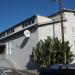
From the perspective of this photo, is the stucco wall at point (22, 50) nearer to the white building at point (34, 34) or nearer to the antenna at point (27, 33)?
the white building at point (34, 34)

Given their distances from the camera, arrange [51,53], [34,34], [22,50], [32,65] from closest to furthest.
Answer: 1. [51,53]
2. [32,65]
3. [34,34]
4. [22,50]

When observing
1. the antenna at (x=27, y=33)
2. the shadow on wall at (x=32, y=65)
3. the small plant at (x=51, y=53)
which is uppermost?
the antenna at (x=27, y=33)

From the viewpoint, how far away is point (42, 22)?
98.6 feet

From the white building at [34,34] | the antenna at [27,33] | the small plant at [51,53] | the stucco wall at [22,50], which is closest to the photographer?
the small plant at [51,53]

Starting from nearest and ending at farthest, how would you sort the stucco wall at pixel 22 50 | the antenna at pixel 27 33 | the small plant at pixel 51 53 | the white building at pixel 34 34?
the small plant at pixel 51 53
the white building at pixel 34 34
the antenna at pixel 27 33
the stucco wall at pixel 22 50

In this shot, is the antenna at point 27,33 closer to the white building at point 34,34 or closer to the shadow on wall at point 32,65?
the white building at point 34,34

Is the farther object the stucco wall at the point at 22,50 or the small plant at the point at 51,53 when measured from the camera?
the stucco wall at the point at 22,50

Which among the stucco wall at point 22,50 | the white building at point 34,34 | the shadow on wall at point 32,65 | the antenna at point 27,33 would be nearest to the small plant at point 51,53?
the shadow on wall at point 32,65

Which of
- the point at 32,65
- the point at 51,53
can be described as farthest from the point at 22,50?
the point at 51,53

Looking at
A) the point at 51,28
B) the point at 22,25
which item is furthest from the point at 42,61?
the point at 22,25

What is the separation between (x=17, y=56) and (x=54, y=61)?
9.87 m

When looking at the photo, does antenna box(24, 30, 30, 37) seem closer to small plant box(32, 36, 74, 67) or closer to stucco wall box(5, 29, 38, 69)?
stucco wall box(5, 29, 38, 69)

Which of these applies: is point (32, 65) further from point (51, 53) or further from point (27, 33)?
point (51, 53)

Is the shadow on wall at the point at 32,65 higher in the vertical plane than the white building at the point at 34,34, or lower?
lower
